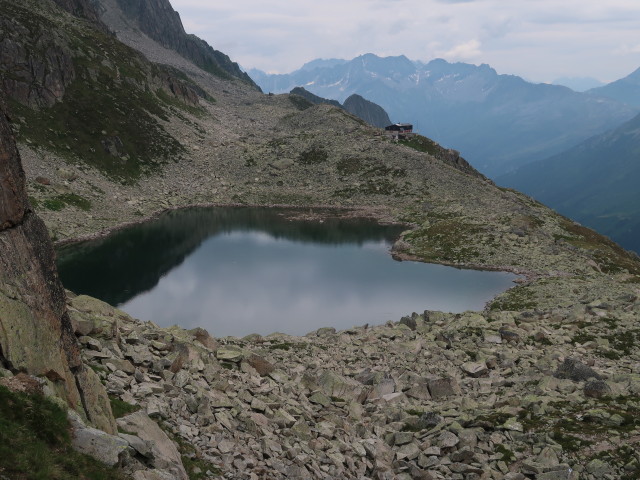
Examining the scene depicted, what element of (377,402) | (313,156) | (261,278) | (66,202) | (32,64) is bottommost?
(261,278)

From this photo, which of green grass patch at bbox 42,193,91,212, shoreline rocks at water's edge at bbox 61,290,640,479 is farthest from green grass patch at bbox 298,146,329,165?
shoreline rocks at water's edge at bbox 61,290,640,479

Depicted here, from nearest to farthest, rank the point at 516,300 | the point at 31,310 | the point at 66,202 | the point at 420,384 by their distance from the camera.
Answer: the point at 31,310 → the point at 420,384 → the point at 516,300 → the point at 66,202

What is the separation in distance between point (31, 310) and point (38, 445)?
541 cm

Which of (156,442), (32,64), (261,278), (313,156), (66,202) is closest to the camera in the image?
(156,442)

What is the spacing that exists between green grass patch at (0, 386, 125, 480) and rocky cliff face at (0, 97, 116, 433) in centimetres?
180

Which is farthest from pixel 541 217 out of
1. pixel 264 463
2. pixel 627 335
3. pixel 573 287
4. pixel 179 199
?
pixel 264 463

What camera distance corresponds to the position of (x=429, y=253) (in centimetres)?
8094

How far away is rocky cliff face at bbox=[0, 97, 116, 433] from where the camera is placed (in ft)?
50.4

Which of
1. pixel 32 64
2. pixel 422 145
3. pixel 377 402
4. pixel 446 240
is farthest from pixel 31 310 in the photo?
pixel 422 145

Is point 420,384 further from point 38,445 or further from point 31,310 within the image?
point 38,445

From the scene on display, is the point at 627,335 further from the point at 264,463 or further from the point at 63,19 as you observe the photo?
the point at 63,19

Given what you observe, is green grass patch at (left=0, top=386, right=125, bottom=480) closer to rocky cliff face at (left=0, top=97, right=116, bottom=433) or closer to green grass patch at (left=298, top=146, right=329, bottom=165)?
rocky cliff face at (left=0, top=97, right=116, bottom=433)

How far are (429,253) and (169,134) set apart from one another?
86572 mm

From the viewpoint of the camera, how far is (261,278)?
224 feet
